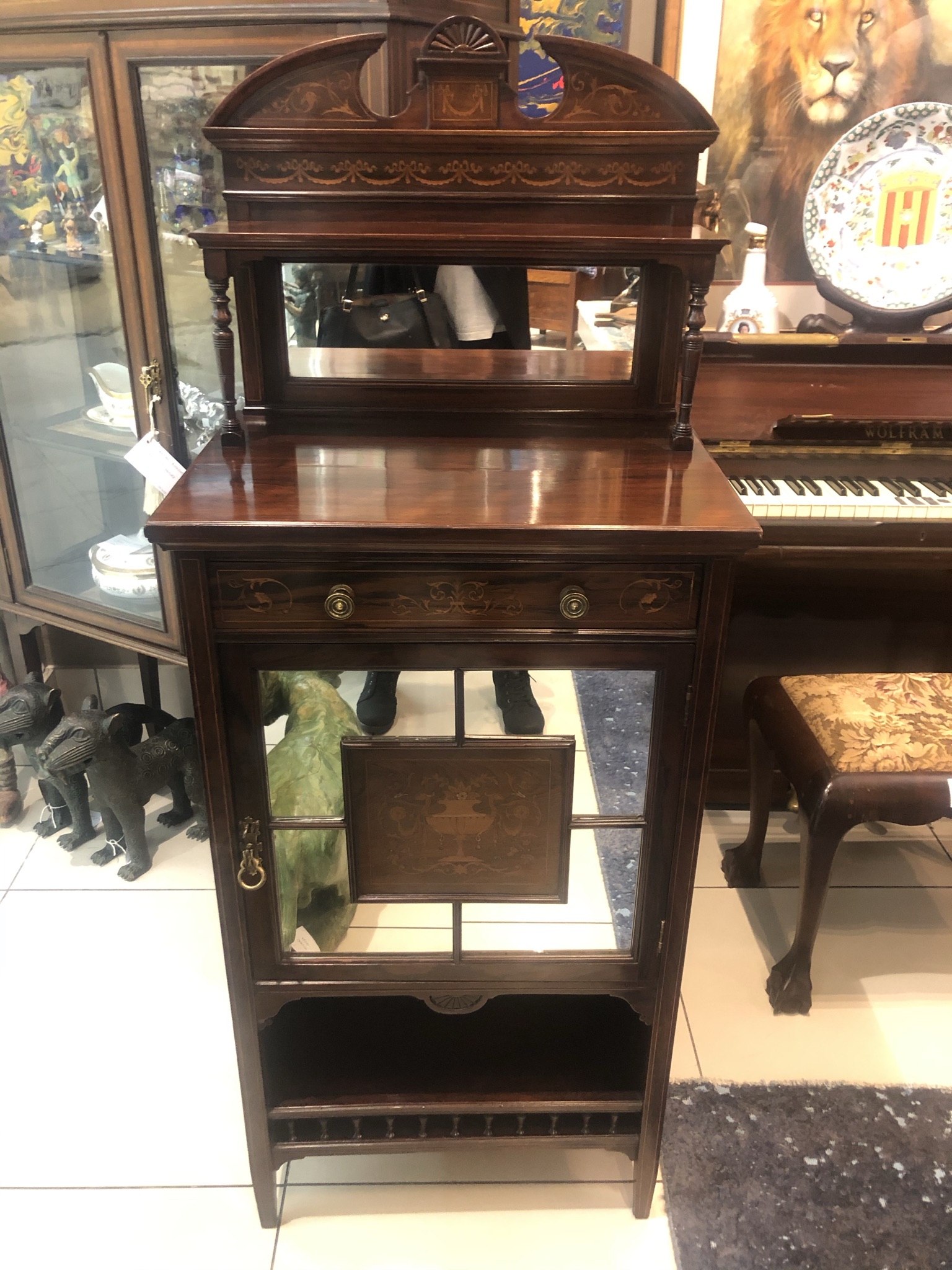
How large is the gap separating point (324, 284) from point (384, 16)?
367mm

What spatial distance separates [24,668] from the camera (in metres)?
2.33

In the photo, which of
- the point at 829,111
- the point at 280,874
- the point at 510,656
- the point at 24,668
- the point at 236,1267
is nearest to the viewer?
the point at 510,656

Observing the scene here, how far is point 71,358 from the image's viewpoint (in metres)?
1.84

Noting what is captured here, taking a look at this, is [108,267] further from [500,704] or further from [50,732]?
[500,704]

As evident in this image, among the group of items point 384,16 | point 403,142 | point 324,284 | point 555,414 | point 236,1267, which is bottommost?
point 236,1267

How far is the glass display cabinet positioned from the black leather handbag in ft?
0.94

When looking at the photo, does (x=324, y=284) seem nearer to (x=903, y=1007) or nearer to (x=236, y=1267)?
(x=236, y=1267)

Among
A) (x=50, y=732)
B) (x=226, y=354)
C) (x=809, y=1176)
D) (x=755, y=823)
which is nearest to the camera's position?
(x=226, y=354)

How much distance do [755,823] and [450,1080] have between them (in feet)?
2.76

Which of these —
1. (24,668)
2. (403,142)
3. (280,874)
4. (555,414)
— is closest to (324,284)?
(403,142)

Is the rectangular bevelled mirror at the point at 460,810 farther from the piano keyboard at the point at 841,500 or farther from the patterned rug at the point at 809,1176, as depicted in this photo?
the piano keyboard at the point at 841,500

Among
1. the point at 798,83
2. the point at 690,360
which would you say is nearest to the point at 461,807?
the point at 690,360

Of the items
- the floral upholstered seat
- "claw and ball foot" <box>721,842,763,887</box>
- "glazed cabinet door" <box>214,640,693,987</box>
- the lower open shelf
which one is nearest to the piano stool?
the floral upholstered seat

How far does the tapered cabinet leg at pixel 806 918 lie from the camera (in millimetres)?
1603
